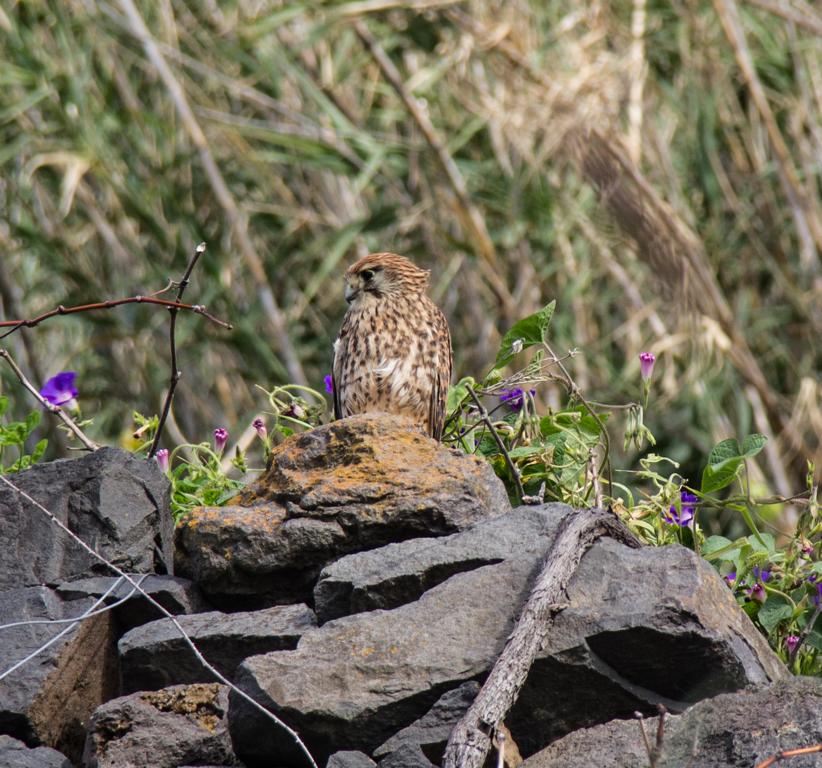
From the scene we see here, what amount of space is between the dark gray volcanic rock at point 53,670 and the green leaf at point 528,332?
1.08m

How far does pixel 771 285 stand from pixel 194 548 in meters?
5.33

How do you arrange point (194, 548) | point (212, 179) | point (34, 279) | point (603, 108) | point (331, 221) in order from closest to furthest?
point (194, 548) < point (603, 108) < point (212, 179) < point (331, 221) < point (34, 279)

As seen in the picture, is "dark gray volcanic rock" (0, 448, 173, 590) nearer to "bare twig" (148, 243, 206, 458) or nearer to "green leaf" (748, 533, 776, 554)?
"bare twig" (148, 243, 206, 458)

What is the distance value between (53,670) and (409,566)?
63 cm

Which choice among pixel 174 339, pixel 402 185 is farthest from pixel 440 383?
pixel 402 185

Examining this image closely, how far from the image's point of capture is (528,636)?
2.25m

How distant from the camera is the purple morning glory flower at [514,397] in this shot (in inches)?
127

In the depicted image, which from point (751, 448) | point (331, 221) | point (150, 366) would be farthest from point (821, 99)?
point (751, 448)

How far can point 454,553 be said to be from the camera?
2.53 metres

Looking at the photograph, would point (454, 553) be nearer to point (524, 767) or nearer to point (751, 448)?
point (524, 767)

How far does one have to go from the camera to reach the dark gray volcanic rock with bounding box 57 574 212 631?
2.63 meters

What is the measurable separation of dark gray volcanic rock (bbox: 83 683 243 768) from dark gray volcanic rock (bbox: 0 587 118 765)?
16 cm

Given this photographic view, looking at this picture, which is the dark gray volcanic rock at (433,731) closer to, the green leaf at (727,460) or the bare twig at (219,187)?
the green leaf at (727,460)

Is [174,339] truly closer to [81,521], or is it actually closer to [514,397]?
[81,521]
